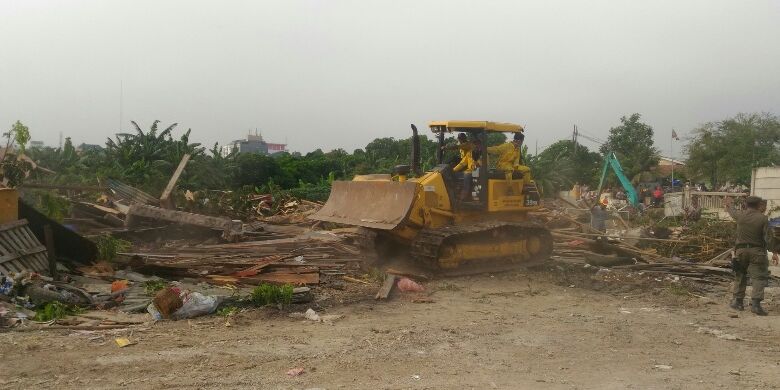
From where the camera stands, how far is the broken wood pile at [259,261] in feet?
31.7

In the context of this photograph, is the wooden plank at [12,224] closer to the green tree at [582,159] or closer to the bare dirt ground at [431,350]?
the bare dirt ground at [431,350]

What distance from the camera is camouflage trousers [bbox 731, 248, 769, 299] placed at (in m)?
8.89

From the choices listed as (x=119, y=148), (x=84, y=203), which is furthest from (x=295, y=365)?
(x=119, y=148)

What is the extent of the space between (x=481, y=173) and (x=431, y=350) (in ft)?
18.8

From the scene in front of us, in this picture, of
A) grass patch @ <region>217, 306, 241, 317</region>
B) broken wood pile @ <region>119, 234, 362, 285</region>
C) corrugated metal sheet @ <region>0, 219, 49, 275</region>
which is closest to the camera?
grass patch @ <region>217, 306, 241, 317</region>

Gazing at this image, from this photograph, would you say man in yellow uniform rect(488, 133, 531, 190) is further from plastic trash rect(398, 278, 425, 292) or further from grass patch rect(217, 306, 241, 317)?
grass patch rect(217, 306, 241, 317)

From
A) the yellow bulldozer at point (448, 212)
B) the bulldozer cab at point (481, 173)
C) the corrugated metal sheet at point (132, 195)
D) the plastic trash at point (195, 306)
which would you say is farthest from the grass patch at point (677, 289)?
the corrugated metal sheet at point (132, 195)

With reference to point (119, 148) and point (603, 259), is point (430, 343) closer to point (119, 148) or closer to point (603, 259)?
point (603, 259)

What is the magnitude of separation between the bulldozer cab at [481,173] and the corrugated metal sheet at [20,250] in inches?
257

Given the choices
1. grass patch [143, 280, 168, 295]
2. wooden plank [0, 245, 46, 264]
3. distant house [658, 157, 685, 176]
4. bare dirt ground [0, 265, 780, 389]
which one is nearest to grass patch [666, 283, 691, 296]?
bare dirt ground [0, 265, 780, 389]

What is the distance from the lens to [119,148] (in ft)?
77.4

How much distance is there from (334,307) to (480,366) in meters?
2.93

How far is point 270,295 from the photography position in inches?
329

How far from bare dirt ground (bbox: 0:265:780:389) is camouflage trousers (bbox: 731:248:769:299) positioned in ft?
1.14
